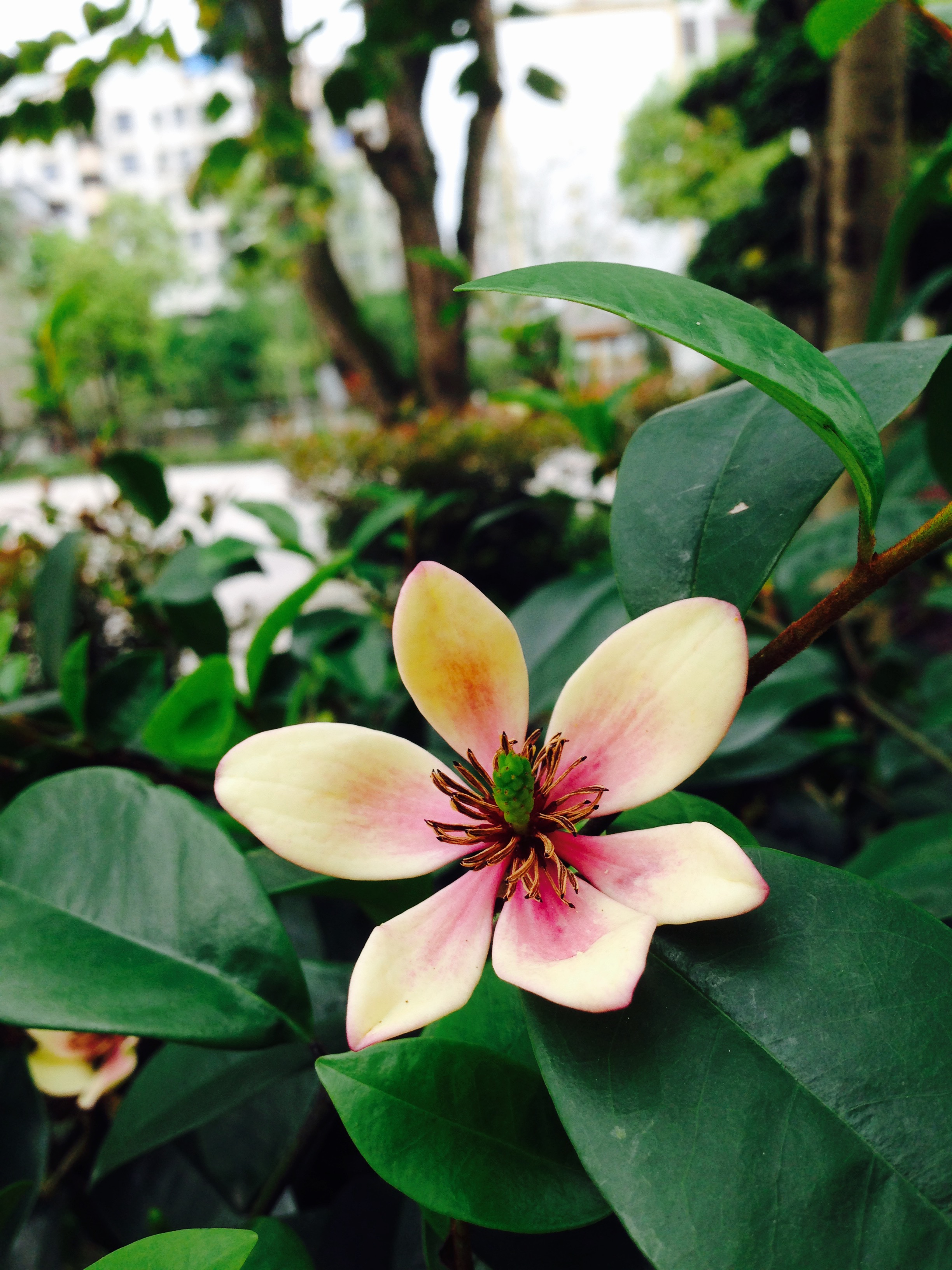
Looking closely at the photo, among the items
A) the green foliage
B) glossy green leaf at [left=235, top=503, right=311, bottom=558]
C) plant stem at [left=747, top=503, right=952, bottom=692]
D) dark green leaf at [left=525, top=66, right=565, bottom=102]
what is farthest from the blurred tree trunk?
plant stem at [left=747, top=503, right=952, bottom=692]

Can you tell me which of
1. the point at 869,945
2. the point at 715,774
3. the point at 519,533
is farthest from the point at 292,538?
the point at 519,533

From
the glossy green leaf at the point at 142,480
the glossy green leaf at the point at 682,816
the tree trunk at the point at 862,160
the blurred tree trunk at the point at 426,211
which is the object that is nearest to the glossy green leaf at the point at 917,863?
the glossy green leaf at the point at 682,816

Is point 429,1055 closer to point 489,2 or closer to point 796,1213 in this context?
point 796,1213

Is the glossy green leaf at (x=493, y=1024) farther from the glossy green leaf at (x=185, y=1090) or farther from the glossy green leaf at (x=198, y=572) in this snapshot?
the glossy green leaf at (x=198, y=572)

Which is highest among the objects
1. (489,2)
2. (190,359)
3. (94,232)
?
(94,232)

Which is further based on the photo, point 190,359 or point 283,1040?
point 190,359
